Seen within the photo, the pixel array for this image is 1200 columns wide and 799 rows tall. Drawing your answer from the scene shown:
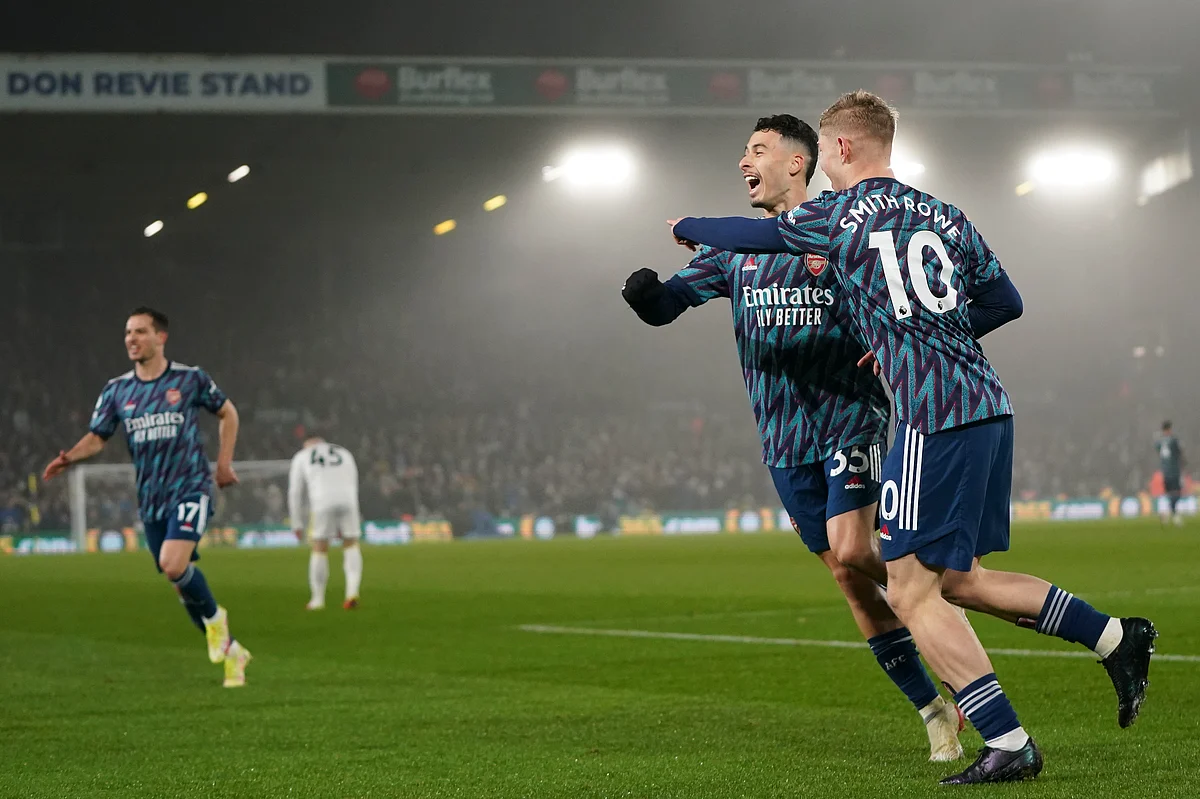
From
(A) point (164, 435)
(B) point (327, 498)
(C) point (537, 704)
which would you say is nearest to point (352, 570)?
(B) point (327, 498)

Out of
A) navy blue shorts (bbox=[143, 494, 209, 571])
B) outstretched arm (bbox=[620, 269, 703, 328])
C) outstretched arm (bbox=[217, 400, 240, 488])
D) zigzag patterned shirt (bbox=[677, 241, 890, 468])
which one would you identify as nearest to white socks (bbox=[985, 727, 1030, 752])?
zigzag patterned shirt (bbox=[677, 241, 890, 468])

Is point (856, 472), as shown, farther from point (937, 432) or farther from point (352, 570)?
point (352, 570)

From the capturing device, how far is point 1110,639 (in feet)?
16.3

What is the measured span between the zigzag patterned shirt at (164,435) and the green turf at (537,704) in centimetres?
117

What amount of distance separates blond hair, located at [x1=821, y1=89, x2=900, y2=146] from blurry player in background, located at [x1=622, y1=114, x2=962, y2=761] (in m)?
0.71

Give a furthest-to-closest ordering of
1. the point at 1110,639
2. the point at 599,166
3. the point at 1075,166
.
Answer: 1. the point at 1075,166
2. the point at 599,166
3. the point at 1110,639

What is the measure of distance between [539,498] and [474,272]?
22.0ft

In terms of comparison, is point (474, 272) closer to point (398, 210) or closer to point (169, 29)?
point (398, 210)

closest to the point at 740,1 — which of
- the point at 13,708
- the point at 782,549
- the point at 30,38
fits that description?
the point at 782,549

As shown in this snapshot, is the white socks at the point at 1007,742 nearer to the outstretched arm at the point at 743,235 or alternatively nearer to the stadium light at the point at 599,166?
the outstretched arm at the point at 743,235

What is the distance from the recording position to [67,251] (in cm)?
4050

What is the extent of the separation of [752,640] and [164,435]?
14.1 ft

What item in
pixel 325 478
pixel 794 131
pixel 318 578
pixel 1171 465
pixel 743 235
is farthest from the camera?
pixel 1171 465

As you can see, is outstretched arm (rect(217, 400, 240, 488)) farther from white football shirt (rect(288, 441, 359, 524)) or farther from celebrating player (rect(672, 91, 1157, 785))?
white football shirt (rect(288, 441, 359, 524))
